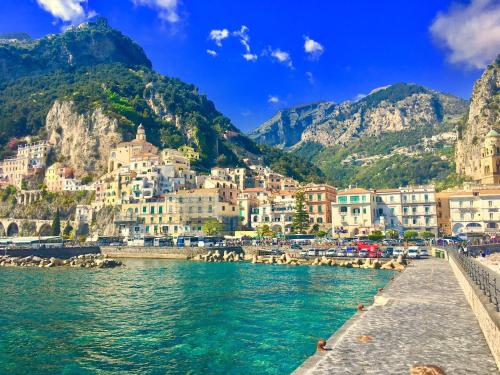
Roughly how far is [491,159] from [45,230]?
12111 cm

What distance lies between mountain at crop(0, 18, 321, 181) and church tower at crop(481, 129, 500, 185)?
174 feet

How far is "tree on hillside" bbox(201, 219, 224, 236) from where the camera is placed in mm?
83562

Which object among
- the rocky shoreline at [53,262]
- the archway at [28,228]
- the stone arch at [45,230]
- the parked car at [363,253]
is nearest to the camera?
the parked car at [363,253]

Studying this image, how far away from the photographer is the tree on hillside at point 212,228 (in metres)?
83.6

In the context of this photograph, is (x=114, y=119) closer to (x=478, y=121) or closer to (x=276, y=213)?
(x=276, y=213)

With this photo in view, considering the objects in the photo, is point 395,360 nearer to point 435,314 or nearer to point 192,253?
point 435,314

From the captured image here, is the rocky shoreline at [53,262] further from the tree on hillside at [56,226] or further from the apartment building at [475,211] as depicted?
the apartment building at [475,211]

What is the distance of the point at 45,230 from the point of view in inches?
4188

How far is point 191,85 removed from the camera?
192875 mm

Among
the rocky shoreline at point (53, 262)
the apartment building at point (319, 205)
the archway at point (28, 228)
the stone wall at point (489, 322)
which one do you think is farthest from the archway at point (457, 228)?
the archway at point (28, 228)

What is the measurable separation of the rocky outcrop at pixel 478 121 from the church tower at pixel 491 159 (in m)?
7.10

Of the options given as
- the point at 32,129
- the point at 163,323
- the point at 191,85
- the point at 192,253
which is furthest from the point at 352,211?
the point at 191,85

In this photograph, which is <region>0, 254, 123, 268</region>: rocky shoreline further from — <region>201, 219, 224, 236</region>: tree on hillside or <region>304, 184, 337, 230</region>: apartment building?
<region>304, 184, 337, 230</region>: apartment building

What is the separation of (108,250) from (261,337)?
2451 inches
